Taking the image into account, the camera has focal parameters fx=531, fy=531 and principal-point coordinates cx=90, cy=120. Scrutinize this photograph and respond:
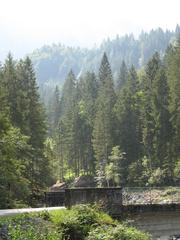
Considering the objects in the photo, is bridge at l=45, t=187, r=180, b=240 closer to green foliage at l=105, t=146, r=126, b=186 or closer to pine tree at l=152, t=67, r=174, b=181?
pine tree at l=152, t=67, r=174, b=181

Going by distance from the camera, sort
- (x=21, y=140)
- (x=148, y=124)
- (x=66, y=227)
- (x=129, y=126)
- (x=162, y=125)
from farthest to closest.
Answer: (x=129, y=126) → (x=148, y=124) → (x=162, y=125) → (x=21, y=140) → (x=66, y=227)

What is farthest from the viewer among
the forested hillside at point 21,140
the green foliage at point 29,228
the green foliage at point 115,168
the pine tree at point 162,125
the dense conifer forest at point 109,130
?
the green foliage at point 115,168

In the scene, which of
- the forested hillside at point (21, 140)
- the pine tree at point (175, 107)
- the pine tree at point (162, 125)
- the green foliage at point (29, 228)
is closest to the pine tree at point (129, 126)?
the pine tree at point (162, 125)

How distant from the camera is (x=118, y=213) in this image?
19.6 meters

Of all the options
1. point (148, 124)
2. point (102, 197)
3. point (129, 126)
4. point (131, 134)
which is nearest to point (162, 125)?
point (148, 124)

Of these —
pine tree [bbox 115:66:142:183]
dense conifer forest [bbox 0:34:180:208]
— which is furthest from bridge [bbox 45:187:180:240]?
pine tree [bbox 115:66:142:183]

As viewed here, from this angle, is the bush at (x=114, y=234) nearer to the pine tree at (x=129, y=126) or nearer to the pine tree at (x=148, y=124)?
the pine tree at (x=148, y=124)

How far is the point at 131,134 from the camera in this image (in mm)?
73688

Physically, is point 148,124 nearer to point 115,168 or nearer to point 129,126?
point 129,126

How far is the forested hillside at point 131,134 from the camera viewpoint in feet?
215

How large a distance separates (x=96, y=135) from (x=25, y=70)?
22.6 m

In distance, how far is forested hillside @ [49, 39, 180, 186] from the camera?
6550cm

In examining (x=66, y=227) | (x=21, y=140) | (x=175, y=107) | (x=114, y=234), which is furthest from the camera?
(x=175, y=107)

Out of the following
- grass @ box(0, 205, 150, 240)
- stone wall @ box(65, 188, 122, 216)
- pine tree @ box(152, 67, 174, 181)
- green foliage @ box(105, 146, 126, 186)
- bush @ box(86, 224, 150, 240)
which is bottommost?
bush @ box(86, 224, 150, 240)
